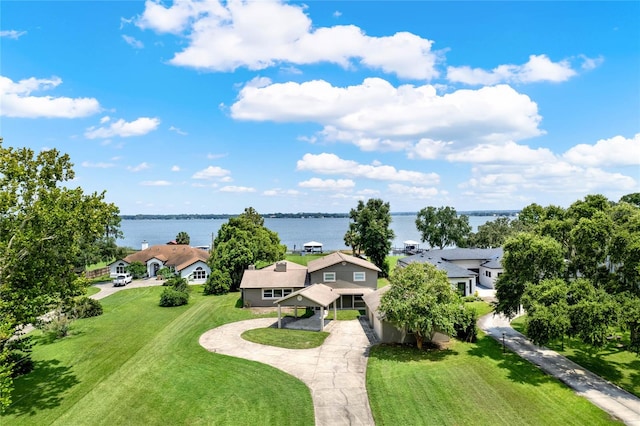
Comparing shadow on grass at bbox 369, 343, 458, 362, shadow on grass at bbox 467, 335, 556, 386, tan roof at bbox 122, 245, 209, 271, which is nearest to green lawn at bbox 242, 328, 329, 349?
shadow on grass at bbox 369, 343, 458, 362

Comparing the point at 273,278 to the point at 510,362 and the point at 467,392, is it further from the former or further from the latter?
the point at 467,392

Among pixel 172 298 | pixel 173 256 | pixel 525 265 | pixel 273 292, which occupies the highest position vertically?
pixel 525 265

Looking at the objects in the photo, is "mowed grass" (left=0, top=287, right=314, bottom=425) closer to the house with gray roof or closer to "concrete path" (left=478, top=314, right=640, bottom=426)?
"concrete path" (left=478, top=314, right=640, bottom=426)

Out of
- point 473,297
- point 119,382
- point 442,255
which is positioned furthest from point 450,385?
point 442,255

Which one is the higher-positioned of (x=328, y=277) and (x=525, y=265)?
(x=525, y=265)

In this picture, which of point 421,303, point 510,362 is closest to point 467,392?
point 510,362

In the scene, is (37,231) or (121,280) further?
(121,280)

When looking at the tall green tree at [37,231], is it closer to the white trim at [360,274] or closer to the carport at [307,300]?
the carport at [307,300]
